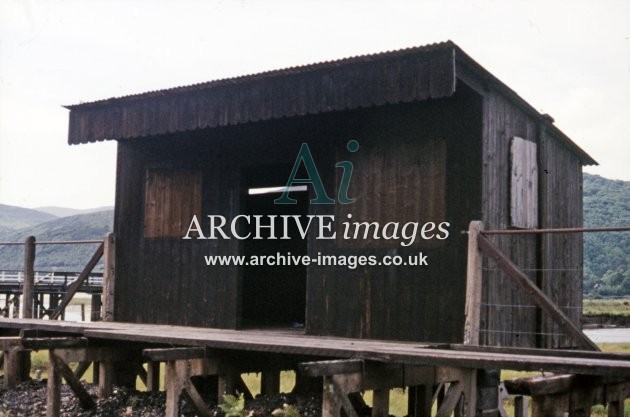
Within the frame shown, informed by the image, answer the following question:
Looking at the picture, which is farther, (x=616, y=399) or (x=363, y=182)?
(x=363, y=182)

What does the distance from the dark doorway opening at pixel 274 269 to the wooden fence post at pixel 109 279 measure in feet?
6.91

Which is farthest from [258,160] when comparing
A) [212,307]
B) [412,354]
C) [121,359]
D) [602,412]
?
[602,412]

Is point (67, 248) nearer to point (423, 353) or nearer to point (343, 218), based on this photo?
point (343, 218)

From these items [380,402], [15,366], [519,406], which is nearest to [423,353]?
[380,402]

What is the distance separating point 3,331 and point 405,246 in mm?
7326

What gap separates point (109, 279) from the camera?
12891mm

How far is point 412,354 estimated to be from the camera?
7.07m

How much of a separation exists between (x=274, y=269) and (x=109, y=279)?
112 inches

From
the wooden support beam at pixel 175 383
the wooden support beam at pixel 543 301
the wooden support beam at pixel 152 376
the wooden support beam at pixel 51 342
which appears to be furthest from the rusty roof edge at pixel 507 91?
the wooden support beam at pixel 152 376

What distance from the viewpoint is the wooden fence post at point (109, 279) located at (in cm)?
1286

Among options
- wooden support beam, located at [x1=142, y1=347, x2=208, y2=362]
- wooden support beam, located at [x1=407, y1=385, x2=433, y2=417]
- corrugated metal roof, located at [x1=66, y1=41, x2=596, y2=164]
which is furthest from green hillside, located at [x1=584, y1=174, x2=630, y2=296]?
wooden support beam, located at [x1=142, y1=347, x2=208, y2=362]

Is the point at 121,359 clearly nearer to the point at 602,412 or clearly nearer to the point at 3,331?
the point at 3,331

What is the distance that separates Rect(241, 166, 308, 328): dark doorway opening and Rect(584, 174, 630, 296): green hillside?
5378cm

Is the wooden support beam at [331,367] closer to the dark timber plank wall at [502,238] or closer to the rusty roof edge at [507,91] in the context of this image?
the dark timber plank wall at [502,238]
